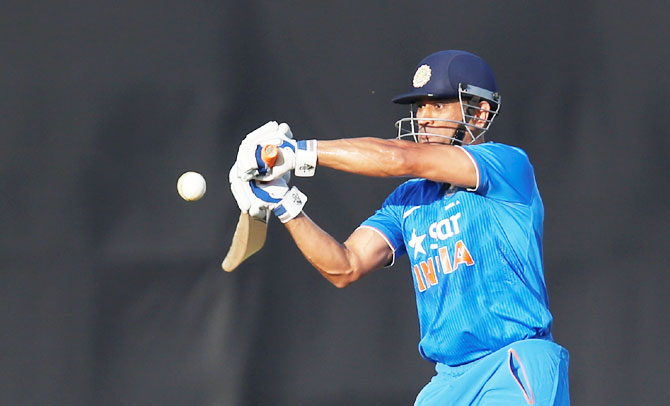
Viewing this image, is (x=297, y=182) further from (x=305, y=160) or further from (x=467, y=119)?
(x=305, y=160)

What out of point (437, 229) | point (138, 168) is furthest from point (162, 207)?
point (437, 229)

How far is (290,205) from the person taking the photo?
3.53 meters

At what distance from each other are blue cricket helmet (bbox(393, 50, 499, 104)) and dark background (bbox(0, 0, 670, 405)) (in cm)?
105

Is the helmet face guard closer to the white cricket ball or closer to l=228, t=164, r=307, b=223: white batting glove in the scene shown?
l=228, t=164, r=307, b=223: white batting glove

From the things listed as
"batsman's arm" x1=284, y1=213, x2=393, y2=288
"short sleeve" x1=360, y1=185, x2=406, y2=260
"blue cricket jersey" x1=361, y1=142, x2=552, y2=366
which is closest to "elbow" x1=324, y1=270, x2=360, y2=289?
"batsman's arm" x1=284, y1=213, x2=393, y2=288

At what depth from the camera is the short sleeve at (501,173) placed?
345 centimetres

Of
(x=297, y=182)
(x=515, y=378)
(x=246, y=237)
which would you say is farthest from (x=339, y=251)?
(x=297, y=182)

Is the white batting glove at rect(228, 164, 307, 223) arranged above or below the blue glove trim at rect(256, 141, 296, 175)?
below

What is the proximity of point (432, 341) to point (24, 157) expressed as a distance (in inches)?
77.8

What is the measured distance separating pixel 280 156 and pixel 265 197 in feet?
0.60

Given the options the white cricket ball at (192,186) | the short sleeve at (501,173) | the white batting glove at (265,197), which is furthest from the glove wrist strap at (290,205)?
the short sleeve at (501,173)

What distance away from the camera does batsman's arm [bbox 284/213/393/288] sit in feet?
12.0

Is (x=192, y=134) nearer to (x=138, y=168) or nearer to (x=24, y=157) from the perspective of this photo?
(x=138, y=168)

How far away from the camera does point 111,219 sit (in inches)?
180
